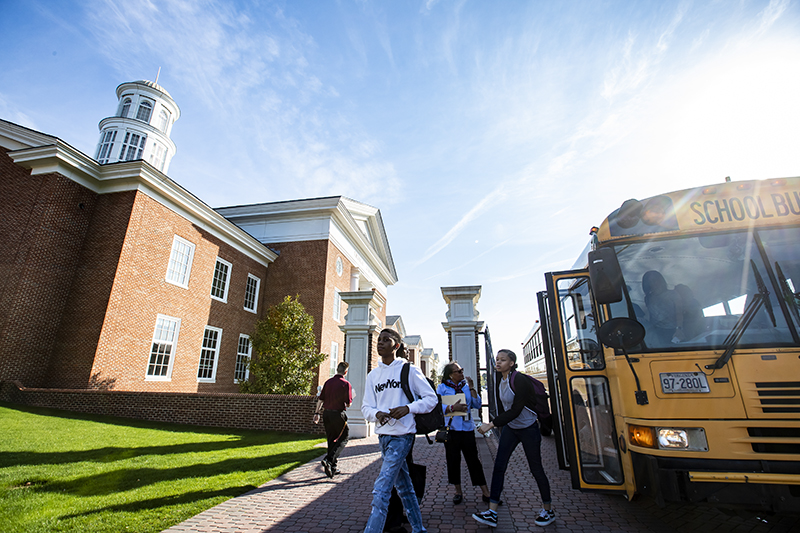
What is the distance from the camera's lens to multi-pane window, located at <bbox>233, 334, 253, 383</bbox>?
18344mm

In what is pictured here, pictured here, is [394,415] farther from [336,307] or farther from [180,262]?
[336,307]

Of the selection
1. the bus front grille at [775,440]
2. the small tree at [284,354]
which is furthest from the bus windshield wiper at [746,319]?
the small tree at [284,354]

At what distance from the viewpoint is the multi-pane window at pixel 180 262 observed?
15.1m

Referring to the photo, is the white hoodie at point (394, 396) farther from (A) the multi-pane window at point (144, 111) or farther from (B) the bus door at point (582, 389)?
(A) the multi-pane window at point (144, 111)

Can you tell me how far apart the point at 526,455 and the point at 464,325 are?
5.37 metres

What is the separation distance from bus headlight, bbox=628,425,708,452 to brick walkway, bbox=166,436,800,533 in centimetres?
124

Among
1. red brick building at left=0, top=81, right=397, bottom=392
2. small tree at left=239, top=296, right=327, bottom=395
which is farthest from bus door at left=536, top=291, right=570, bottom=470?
red brick building at left=0, top=81, right=397, bottom=392

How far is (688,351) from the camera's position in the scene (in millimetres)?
3330

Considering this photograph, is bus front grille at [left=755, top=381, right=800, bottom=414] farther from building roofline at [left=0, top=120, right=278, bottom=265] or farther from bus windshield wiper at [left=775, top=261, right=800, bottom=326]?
building roofline at [left=0, top=120, right=278, bottom=265]

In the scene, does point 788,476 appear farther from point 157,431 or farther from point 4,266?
point 4,266

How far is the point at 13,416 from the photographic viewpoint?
911cm

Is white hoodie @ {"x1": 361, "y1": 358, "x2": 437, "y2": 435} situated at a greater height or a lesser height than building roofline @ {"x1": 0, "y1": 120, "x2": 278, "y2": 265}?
lesser

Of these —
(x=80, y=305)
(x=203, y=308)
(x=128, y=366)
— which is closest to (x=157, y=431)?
(x=128, y=366)

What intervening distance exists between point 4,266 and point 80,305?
8.04ft
